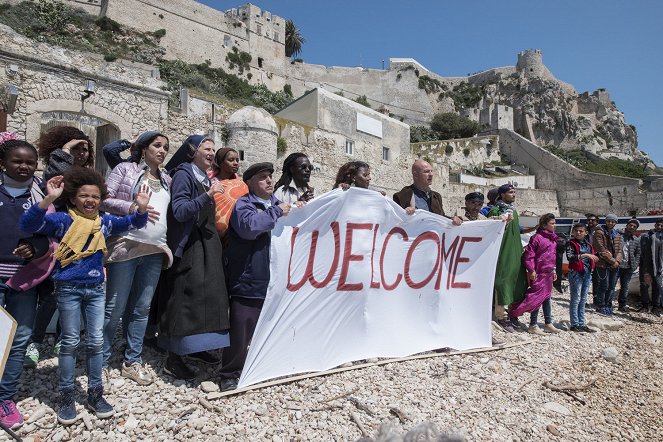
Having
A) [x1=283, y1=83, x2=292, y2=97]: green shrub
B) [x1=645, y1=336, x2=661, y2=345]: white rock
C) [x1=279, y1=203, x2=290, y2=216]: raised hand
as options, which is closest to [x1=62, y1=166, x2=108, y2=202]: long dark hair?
[x1=279, y1=203, x2=290, y2=216]: raised hand

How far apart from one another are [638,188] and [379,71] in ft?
114

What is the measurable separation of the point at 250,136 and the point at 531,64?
6312cm

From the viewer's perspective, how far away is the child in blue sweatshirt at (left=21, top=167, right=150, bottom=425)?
2484 mm

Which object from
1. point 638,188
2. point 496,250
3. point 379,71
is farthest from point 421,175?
point 379,71

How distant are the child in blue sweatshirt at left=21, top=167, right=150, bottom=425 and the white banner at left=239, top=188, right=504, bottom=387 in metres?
1.08

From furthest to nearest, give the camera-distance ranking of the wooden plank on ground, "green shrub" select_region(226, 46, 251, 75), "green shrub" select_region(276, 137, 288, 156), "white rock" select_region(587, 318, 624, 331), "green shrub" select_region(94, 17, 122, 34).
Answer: "green shrub" select_region(226, 46, 251, 75) → "green shrub" select_region(94, 17, 122, 34) → "green shrub" select_region(276, 137, 288, 156) → "white rock" select_region(587, 318, 624, 331) → the wooden plank on ground

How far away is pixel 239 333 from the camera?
315 centimetres

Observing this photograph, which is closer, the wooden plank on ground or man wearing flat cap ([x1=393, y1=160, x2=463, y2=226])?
the wooden plank on ground

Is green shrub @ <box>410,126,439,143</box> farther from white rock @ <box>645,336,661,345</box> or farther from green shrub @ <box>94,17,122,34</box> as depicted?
white rock @ <box>645,336,661,345</box>

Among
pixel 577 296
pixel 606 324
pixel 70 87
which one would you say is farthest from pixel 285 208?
pixel 70 87

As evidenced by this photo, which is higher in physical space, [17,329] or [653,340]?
[17,329]

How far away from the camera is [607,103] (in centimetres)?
5956

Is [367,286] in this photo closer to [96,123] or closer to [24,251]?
[24,251]

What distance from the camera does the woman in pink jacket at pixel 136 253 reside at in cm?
302
